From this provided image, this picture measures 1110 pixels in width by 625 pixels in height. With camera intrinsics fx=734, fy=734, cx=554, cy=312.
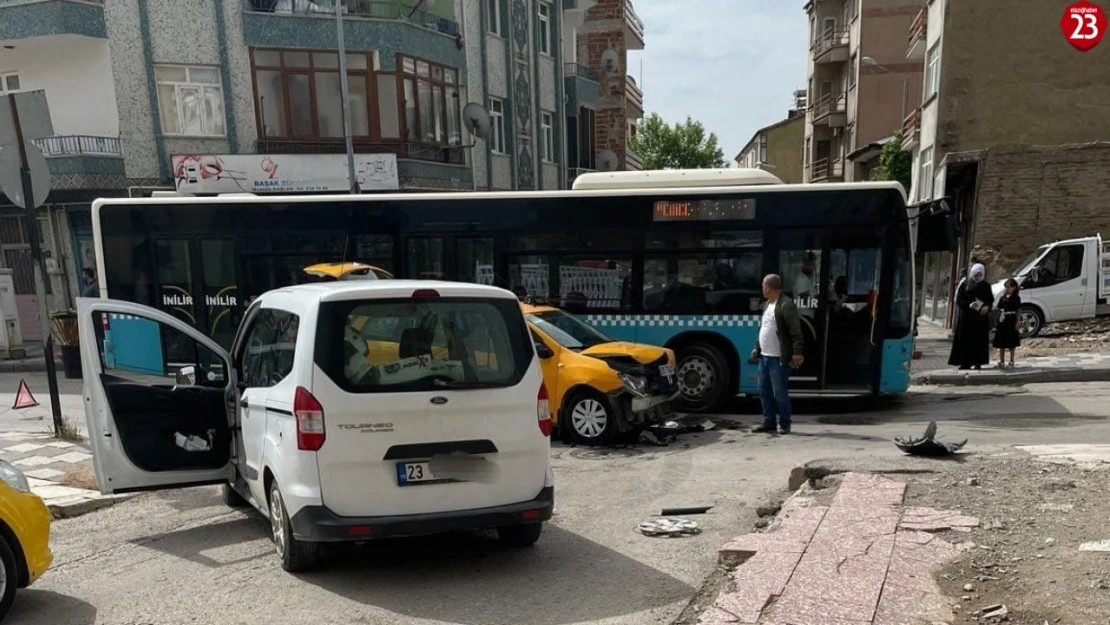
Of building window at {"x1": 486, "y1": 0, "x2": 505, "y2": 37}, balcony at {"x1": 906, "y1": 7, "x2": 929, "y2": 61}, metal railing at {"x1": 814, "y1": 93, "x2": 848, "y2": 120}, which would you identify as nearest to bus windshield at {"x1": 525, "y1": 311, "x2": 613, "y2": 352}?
building window at {"x1": 486, "y1": 0, "x2": 505, "y2": 37}

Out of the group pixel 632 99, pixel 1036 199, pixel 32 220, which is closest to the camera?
pixel 32 220

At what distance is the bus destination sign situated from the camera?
10.1 metres

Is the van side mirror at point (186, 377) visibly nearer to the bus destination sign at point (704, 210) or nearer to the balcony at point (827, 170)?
the bus destination sign at point (704, 210)

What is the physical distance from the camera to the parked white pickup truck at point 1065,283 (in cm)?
1573

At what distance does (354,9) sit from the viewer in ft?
66.6

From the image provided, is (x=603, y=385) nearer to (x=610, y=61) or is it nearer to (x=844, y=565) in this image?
(x=844, y=565)

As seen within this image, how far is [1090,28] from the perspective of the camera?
2106 cm

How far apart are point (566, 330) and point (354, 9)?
1536cm

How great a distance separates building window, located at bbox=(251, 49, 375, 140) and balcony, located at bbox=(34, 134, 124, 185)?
379cm

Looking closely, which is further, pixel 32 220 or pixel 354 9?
pixel 354 9

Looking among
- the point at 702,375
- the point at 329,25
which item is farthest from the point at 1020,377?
the point at 329,25

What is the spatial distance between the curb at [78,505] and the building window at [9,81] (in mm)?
18574

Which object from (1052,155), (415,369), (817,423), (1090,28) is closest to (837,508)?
(415,369)

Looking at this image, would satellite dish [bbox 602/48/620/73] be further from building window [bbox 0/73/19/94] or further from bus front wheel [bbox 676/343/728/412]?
bus front wheel [bbox 676/343/728/412]
